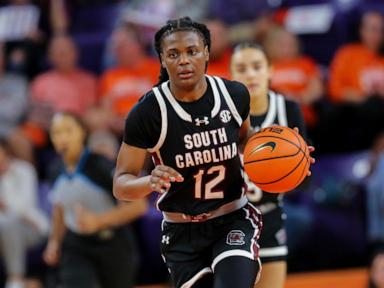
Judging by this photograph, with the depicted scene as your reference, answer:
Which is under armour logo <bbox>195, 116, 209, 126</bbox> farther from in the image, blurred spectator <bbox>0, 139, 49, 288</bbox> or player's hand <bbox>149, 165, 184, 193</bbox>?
blurred spectator <bbox>0, 139, 49, 288</bbox>

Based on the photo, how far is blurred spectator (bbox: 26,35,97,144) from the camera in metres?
10.5

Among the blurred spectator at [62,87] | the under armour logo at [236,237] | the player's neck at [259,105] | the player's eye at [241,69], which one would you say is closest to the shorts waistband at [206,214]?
the under armour logo at [236,237]

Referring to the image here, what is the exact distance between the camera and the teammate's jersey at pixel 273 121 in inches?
234

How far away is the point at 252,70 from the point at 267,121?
13.7 inches

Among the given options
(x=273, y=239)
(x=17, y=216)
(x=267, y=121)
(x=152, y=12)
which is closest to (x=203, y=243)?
(x=273, y=239)

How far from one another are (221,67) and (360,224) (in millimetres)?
2061

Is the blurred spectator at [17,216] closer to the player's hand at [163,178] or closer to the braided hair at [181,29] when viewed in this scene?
the braided hair at [181,29]

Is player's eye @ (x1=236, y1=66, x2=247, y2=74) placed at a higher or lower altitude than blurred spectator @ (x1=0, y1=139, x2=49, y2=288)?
higher

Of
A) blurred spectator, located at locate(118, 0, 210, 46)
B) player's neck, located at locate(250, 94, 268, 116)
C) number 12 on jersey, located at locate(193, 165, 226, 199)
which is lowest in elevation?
number 12 on jersey, located at locate(193, 165, 226, 199)

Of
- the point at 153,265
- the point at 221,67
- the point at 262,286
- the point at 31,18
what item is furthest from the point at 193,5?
the point at 262,286

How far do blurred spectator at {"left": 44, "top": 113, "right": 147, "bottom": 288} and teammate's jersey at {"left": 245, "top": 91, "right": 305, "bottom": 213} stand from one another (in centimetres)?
175

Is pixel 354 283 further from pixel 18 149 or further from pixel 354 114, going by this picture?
pixel 18 149

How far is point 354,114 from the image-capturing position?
32.0 ft

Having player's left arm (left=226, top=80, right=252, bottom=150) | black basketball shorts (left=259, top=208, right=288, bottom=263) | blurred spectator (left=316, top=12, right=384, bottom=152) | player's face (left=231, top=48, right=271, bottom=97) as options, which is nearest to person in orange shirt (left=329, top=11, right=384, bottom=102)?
blurred spectator (left=316, top=12, right=384, bottom=152)
